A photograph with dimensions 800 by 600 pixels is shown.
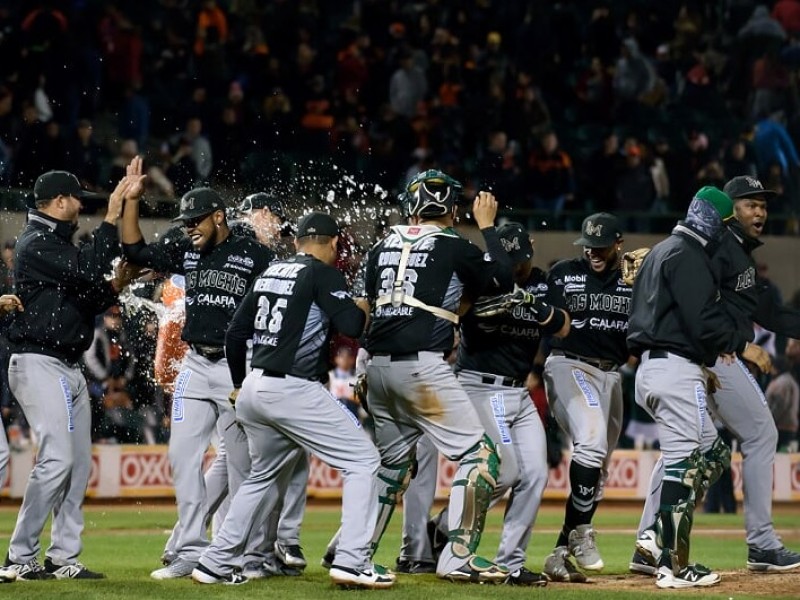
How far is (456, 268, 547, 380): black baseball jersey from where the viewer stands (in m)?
9.14

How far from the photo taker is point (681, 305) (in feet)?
27.8

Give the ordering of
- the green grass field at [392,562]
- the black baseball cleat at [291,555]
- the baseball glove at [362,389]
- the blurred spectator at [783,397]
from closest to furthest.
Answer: the green grass field at [392,562], the baseball glove at [362,389], the black baseball cleat at [291,555], the blurred spectator at [783,397]

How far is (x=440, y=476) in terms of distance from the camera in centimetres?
1766

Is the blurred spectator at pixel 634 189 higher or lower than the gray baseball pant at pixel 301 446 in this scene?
higher

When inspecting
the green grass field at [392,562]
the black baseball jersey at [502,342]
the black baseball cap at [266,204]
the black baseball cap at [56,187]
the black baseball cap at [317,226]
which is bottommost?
A: the green grass field at [392,562]

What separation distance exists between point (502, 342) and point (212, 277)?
6.37 feet

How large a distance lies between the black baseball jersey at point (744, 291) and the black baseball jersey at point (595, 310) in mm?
812

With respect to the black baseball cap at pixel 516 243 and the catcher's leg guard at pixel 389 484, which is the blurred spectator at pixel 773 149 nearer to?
the black baseball cap at pixel 516 243

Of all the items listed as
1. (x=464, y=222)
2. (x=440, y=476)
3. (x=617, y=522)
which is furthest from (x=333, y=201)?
(x=617, y=522)

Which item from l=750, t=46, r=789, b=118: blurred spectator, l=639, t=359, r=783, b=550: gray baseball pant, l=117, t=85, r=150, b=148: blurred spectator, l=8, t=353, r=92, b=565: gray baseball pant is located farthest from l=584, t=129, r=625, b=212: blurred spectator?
l=8, t=353, r=92, b=565: gray baseball pant

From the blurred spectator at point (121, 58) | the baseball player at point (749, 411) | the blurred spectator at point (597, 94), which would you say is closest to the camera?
the baseball player at point (749, 411)

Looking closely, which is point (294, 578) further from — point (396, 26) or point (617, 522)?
point (396, 26)

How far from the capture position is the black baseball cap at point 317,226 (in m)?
8.43

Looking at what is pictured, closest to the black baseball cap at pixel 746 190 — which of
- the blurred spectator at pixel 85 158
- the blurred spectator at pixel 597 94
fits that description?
the blurred spectator at pixel 85 158
